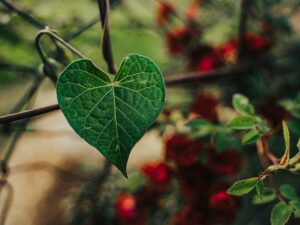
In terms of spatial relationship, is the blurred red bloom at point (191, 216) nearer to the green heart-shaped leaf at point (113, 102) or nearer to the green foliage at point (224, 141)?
the green foliage at point (224, 141)

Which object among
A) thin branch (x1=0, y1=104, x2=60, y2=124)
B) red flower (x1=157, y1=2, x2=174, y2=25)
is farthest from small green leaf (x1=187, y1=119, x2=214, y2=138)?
red flower (x1=157, y1=2, x2=174, y2=25)

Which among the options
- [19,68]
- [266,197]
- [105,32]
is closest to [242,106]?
[266,197]

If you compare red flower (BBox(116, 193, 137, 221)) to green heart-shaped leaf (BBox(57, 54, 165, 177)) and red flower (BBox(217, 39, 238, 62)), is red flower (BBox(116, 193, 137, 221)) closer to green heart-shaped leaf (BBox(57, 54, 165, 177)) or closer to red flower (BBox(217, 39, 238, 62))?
red flower (BBox(217, 39, 238, 62))

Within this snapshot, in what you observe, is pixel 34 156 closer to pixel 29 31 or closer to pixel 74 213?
pixel 29 31

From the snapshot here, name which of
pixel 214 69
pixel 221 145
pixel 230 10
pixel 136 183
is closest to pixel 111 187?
pixel 136 183

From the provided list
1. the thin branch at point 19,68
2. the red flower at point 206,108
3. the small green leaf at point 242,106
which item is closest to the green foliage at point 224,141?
the small green leaf at point 242,106

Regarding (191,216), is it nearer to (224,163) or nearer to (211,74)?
(224,163)
